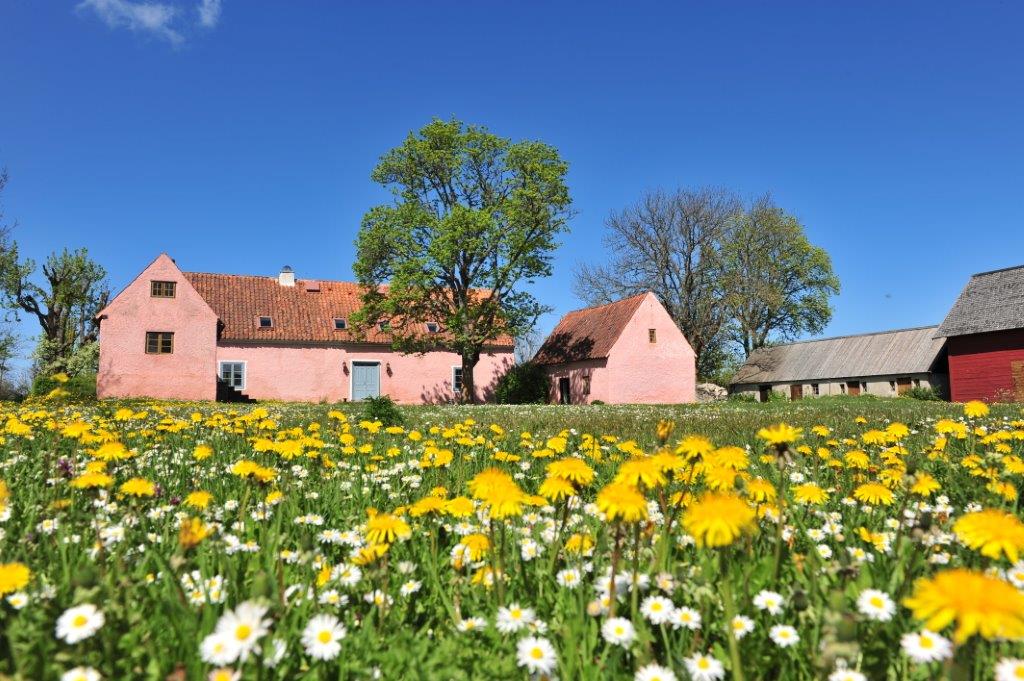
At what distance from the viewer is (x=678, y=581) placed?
86.7 inches

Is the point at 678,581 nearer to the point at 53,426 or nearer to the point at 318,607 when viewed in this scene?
the point at 318,607

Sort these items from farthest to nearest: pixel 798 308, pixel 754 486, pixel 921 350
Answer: pixel 798 308 → pixel 921 350 → pixel 754 486

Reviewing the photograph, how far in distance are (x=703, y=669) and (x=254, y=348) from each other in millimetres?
33320

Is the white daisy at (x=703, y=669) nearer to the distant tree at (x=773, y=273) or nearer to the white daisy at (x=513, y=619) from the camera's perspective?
the white daisy at (x=513, y=619)

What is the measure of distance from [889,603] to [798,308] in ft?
162

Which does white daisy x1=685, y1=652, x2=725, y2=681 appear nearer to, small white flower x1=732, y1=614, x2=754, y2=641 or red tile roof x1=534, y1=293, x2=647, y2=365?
small white flower x1=732, y1=614, x2=754, y2=641

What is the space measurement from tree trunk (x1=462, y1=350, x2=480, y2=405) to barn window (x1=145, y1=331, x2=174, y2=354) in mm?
14092

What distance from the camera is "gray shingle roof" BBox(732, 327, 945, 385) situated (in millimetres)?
39406

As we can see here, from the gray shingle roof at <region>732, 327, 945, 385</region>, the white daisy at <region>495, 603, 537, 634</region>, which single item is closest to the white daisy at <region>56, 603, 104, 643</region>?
the white daisy at <region>495, 603, 537, 634</region>

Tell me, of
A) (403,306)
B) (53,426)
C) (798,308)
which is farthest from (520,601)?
(798,308)

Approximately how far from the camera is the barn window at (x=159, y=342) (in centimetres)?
2812

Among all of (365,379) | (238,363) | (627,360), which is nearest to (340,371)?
(365,379)


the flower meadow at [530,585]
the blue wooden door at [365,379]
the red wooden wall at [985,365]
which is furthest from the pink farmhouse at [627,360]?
the flower meadow at [530,585]

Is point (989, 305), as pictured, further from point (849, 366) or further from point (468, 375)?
point (468, 375)
